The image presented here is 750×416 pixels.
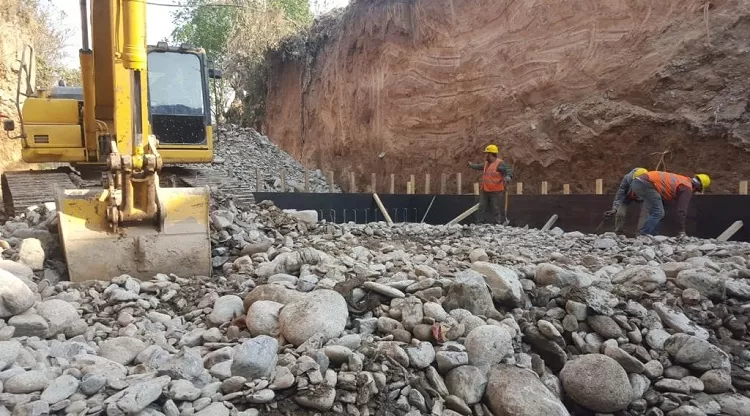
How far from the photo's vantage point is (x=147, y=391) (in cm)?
230

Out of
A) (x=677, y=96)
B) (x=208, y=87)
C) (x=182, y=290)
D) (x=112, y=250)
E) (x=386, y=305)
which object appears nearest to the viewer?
(x=386, y=305)

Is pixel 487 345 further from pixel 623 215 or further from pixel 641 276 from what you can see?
pixel 623 215

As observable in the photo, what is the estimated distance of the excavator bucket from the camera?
14.1ft

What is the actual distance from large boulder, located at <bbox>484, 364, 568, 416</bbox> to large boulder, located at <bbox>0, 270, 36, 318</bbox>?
105 inches

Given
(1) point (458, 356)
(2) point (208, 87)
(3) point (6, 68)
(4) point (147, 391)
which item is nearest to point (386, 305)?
(1) point (458, 356)

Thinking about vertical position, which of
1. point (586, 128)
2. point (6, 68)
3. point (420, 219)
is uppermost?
point (6, 68)

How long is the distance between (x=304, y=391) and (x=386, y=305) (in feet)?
3.45

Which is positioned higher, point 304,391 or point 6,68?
point 6,68

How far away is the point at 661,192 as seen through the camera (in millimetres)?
6867

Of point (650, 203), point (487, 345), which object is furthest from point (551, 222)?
point (487, 345)

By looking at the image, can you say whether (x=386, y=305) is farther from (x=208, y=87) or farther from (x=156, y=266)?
(x=208, y=87)

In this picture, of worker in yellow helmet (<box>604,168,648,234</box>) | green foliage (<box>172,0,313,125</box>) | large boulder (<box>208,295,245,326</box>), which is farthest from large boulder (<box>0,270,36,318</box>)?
green foliage (<box>172,0,313,125</box>)

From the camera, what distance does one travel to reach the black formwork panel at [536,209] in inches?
275

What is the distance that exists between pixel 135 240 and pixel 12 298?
4.30 feet
